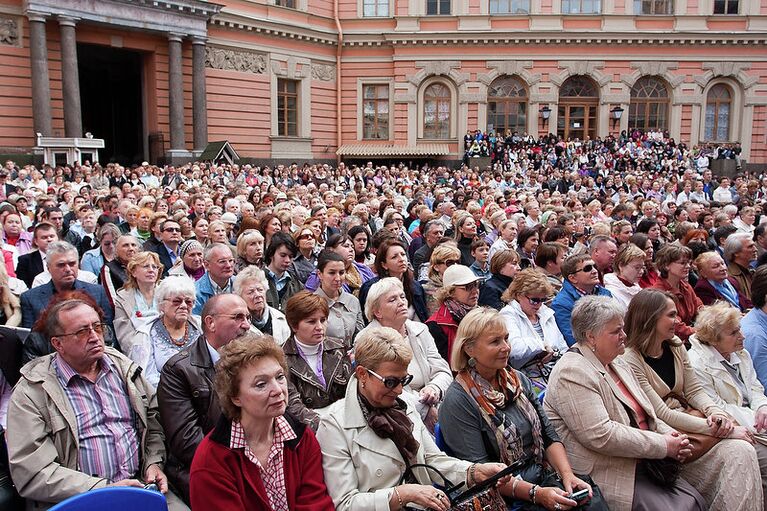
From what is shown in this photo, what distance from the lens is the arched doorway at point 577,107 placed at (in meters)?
29.7

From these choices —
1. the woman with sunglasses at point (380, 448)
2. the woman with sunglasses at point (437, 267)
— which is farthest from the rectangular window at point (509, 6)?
the woman with sunglasses at point (380, 448)

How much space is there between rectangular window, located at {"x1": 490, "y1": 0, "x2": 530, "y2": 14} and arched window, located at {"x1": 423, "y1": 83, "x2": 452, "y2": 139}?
4.20 metres

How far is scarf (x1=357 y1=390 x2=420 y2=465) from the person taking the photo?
304cm

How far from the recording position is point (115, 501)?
2.37 metres

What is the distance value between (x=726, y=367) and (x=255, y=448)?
3.47 m

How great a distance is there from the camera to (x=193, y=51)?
23.3 metres

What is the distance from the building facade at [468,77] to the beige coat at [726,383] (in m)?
23.5

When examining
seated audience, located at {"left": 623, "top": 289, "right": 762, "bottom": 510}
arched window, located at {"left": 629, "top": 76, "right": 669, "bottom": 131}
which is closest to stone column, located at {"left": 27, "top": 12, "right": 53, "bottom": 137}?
seated audience, located at {"left": 623, "top": 289, "right": 762, "bottom": 510}

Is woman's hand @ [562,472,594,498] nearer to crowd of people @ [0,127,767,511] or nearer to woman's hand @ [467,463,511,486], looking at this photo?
crowd of people @ [0,127,767,511]

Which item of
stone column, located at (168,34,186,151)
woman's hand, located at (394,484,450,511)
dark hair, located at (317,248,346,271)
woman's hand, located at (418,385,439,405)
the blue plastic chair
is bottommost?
woman's hand, located at (394,484,450,511)

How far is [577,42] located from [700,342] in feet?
89.1

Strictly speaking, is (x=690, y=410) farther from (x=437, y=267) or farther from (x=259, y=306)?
(x=259, y=306)

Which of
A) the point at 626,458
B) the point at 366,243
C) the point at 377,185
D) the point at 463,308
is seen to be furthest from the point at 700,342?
the point at 377,185

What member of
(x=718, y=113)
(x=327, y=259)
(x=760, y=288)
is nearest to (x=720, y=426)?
(x=760, y=288)
